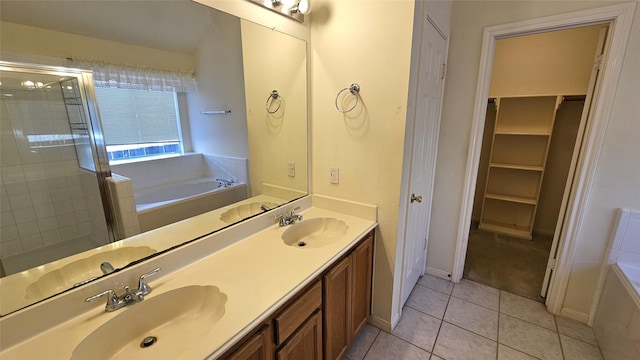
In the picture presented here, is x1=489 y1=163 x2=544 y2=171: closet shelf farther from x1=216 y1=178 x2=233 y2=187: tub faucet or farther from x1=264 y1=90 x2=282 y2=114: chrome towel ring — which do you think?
x1=216 y1=178 x2=233 y2=187: tub faucet

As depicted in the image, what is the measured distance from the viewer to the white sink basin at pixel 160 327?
0.81 m

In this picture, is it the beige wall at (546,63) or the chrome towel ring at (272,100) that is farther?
the beige wall at (546,63)

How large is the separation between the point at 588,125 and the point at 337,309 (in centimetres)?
201

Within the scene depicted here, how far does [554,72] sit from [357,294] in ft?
10.4

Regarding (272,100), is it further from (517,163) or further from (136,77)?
(517,163)

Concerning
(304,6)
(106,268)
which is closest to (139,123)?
(106,268)

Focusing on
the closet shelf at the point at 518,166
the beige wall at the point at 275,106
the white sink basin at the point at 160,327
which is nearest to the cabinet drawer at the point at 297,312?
the white sink basin at the point at 160,327

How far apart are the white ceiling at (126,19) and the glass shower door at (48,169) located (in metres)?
0.16

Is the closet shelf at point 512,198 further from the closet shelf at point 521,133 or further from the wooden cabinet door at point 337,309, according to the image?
the wooden cabinet door at point 337,309

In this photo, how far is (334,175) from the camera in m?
1.87

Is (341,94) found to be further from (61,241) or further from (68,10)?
(61,241)

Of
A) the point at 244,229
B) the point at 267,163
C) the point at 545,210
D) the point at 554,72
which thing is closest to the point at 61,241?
the point at 244,229

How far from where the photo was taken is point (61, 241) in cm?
96

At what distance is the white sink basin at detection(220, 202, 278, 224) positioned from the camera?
1.47 m
